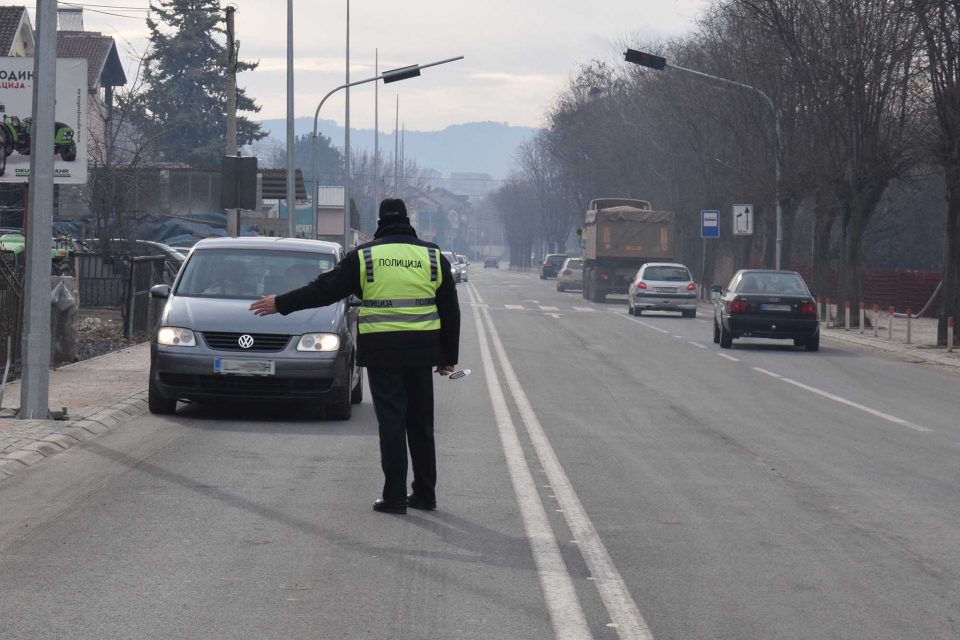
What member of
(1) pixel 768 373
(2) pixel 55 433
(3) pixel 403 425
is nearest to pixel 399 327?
(3) pixel 403 425

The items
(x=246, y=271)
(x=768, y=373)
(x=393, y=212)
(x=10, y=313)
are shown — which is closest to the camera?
(x=393, y=212)

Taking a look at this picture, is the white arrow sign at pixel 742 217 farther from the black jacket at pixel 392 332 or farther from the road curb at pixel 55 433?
the black jacket at pixel 392 332

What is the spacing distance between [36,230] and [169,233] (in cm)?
3822

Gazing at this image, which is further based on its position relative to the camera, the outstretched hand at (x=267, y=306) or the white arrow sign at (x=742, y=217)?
the white arrow sign at (x=742, y=217)

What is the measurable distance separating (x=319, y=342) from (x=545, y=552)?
6.11 m

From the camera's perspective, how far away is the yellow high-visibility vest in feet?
27.5

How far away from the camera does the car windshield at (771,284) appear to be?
2714cm

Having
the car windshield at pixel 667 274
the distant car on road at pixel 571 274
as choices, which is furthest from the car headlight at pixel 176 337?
the distant car on road at pixel 571 274

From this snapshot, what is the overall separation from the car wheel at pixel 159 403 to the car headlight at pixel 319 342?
1.32 m

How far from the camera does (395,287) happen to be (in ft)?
27.5

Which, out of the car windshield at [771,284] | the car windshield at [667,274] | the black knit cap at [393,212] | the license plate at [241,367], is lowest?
the license plate at [241,367]

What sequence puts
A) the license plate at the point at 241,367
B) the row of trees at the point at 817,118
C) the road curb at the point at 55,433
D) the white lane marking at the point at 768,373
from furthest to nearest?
the row of trees at the point at 817,118
the white lane marking at the point at 768,373
the license plate at the point at 241,367
the road curb at the point at 55,433

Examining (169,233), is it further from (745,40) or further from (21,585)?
(21,585)

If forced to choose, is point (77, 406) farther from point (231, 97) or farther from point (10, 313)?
point (231, 97)
